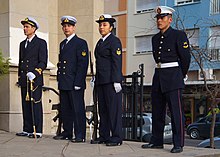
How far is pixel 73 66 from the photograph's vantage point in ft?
23.1

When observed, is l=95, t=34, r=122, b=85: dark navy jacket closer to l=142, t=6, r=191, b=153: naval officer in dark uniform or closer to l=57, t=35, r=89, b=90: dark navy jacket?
l=57, t=35, r=89, b=90: dark navy jacket

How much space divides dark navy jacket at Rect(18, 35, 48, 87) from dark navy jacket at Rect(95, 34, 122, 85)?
4.08 ft

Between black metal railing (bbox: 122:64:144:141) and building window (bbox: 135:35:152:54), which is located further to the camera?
building window (bbox: 135:35:152:54)

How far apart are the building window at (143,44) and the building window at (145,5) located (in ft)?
6.26

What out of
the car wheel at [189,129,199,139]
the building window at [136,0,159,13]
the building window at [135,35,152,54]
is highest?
the building window at [136,0,159,13]

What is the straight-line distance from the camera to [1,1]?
9.46 metres

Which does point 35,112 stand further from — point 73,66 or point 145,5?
point 145,5

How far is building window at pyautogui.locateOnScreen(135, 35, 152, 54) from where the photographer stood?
30.6m

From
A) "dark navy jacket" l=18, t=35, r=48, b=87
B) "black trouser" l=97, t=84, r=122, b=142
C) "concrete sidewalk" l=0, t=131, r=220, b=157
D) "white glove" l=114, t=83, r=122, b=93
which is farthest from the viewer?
"dark navy jacket" l=18, t=35, r=48, b=87

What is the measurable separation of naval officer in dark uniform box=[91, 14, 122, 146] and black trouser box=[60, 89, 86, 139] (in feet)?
1.64

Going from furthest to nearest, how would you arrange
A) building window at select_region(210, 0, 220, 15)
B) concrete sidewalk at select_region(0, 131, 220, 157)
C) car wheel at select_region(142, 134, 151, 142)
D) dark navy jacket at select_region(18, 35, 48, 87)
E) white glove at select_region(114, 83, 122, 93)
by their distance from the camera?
building window at select_region(210, 0, 220, 15), car wheel at select_region(142, 134, 151, 142), dark navy jacket at select_region(18, 35, 48, 87), white glove at select_region(114, 83, 122, 93), concrete sidewalk at select_region(0, 131, 220, 157)

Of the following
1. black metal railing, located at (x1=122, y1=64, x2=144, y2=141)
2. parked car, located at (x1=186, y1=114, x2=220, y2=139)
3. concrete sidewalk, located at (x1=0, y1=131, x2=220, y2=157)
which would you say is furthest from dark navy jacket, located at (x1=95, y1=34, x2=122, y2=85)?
parked car, located at (x1=186, y1=114, x2=220, y2=139)

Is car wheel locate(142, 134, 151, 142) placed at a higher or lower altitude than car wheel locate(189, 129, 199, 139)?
higher

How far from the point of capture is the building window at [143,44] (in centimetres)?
3056
